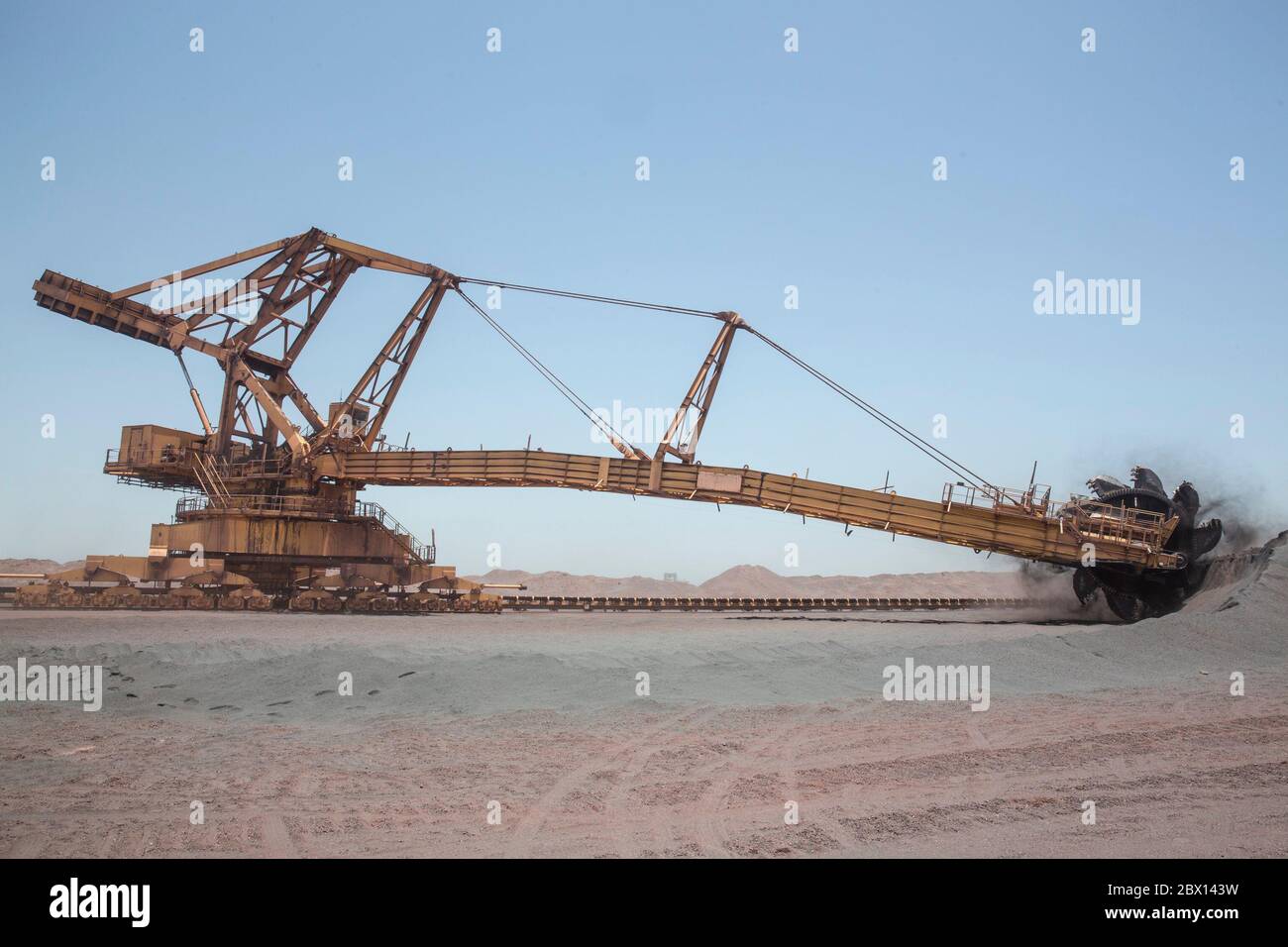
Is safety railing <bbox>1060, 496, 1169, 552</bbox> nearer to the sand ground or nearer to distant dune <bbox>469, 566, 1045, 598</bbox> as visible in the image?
the sand ground

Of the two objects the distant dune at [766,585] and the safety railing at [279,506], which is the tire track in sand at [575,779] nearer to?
the safety railing at [279,506]

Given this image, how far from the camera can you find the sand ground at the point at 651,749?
6926 mm

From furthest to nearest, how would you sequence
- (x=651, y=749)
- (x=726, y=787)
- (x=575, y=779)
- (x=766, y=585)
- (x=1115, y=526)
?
(x=766, y=585)
(x=1115, y=526)
(x=651, y=749)
(x=575, y=779)
(x=726, y=787)

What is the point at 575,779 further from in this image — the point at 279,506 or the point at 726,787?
the point at 279,506

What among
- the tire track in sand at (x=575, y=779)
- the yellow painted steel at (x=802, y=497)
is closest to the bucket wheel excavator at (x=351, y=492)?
the yellow painted steel at (x=802, y=497)

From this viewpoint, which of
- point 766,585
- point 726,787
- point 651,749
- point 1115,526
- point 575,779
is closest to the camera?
point 726,787

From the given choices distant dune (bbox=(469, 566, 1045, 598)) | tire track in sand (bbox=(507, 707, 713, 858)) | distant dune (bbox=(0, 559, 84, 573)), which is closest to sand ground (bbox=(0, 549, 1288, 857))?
tire track in sand (bbox=(507, 707, 713, 858))

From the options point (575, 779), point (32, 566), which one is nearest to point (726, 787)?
point (575, 779)

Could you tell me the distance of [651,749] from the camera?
9.90 meters

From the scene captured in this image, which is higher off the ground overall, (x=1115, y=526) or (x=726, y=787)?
(x=1115, y=526)

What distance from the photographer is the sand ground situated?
22.7 ft

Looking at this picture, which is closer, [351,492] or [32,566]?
[351,492]
